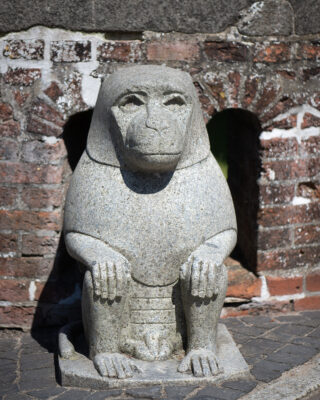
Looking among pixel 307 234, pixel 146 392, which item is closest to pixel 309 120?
pixel 307 234

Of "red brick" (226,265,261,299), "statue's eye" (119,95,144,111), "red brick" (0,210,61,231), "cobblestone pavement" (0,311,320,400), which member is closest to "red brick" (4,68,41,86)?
"red brick" (0,210,61,231)

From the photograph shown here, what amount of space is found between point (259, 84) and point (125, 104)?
4.21ft

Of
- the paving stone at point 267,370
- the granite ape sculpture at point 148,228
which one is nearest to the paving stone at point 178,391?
the granite ape sculpture at point 148,228

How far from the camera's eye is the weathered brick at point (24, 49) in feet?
14.1

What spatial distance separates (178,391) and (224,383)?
27cm

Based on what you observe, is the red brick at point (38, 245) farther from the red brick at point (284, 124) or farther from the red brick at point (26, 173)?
the red brick at point (284, 124)

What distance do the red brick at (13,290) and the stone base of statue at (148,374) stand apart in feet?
2.87

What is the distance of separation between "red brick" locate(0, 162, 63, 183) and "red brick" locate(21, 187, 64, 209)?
0.06m

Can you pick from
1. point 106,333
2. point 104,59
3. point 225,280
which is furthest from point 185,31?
point 106,333

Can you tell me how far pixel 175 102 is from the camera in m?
3.66

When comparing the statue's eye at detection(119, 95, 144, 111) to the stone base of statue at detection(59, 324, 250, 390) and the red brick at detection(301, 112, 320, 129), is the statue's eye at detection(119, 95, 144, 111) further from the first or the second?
the red brick at detection(301, 112, 320, 129)

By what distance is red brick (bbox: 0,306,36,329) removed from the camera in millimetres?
4578

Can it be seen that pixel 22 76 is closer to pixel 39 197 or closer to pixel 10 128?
pixel 10 128

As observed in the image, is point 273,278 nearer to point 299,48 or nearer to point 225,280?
point 225,280
